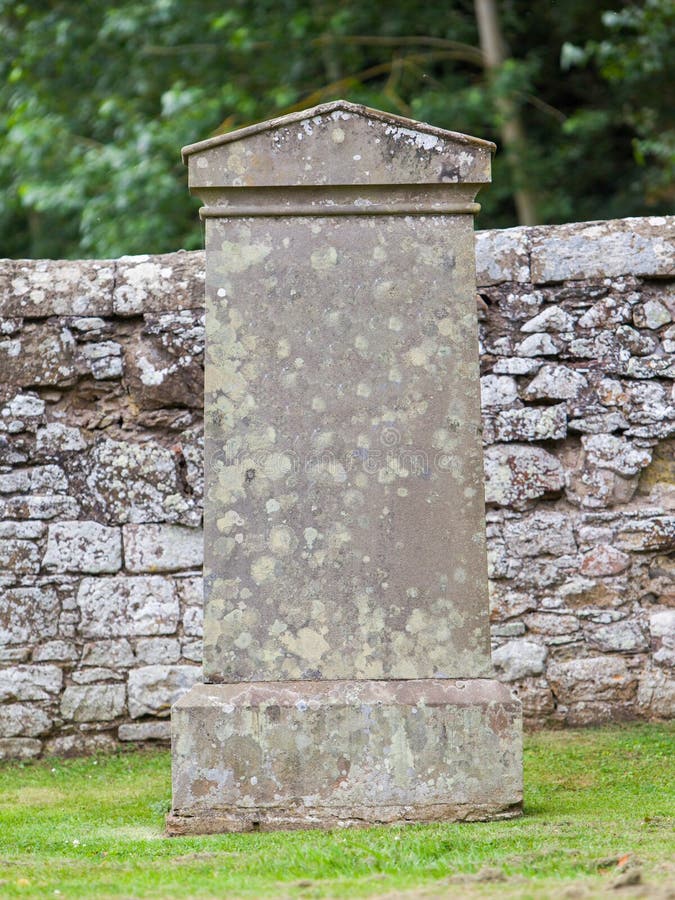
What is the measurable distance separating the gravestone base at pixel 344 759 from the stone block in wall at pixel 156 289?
8.02ft

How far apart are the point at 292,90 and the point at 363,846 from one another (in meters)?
9.97

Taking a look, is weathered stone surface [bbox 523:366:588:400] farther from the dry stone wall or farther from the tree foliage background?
the tree foliage background

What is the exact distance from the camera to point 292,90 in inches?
485

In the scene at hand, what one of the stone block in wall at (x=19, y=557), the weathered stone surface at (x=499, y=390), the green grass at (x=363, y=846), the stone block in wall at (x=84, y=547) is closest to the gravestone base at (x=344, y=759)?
the green grass at (x=363, y=846)

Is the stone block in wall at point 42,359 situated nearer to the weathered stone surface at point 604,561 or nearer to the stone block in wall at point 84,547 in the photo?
the stone block in wall at point 84,547

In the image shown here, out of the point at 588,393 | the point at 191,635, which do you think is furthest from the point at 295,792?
the point at 588,393

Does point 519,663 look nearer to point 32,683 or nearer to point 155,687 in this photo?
point 155,687

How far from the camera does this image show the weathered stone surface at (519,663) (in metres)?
5.81

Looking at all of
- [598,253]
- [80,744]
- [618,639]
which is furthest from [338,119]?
[80,744]

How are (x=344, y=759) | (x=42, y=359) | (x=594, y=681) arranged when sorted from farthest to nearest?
(x=42, y=359) < (x=594, y=681) < (x=344, y=759)

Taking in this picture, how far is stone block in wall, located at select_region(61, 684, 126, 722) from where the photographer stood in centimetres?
584

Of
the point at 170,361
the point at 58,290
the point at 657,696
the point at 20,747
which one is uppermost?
the point at 58,290

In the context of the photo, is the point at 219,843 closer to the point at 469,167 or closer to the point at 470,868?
the point at 470,868

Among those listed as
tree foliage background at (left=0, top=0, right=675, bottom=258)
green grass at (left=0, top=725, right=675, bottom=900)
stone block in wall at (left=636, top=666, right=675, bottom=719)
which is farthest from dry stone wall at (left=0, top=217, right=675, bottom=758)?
tree foliage background at (left=0, top=0, right=675, bottom=258)
